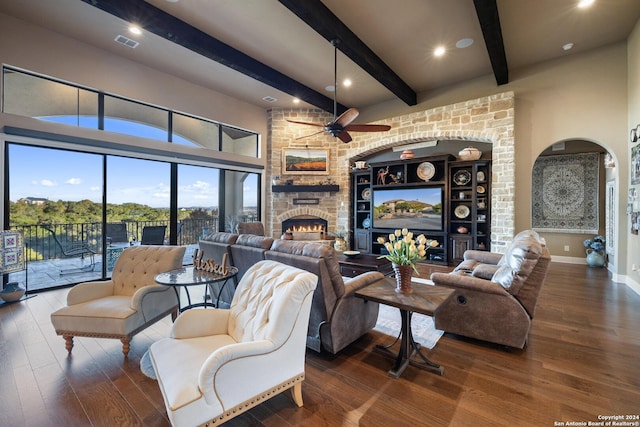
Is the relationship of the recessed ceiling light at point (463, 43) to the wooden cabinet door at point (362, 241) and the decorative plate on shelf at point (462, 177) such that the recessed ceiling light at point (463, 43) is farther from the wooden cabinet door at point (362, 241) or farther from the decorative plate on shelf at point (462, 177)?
the wooden cabinet door at point (362, 241)

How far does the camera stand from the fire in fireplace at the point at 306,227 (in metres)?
7.53

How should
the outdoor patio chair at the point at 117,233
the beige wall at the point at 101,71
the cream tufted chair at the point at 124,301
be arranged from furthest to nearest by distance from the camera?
the outdoor patio chair at the point at 117,233 < the beige wall at the point at 101,71 < the cream tufted chair at the point at 124,301

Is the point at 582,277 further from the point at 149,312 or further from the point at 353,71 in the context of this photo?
the point at 149,312

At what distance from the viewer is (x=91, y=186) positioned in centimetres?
488

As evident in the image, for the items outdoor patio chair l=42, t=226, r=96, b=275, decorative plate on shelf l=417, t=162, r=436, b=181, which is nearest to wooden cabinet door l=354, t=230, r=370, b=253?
decorative plate on shelf l=417, t=162, r=436, b=181

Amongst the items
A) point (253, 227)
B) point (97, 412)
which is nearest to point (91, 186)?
point (253, 227)

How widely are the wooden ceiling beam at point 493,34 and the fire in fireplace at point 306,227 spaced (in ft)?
16.7

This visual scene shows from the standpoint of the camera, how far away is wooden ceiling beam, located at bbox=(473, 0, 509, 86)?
3447mm

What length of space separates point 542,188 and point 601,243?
1.71 meters

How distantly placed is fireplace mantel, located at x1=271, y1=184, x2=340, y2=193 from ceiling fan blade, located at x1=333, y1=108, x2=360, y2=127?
11.0 ft

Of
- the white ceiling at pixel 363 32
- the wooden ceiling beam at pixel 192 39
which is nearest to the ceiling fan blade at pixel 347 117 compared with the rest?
the white ceiling at pixel 363 32

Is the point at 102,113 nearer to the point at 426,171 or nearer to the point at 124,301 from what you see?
the point at 124,301

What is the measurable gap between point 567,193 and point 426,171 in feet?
11.4

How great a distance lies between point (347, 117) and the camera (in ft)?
13.0
